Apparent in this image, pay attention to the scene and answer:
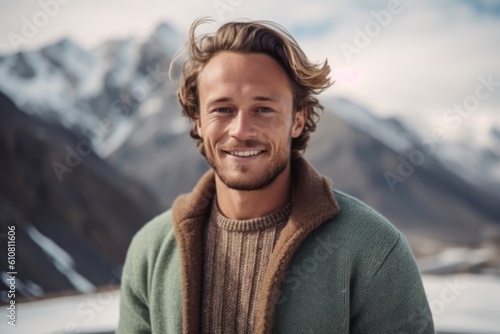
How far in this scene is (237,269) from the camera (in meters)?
1.25

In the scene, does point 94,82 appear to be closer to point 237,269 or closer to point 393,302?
point 237,269

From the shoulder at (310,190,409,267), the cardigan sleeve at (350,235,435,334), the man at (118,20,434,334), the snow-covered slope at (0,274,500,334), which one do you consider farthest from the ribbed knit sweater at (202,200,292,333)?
the snow-covered slope at (0,274,500,334)

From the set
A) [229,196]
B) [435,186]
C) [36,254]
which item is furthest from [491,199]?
[229,196]

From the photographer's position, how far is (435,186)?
325 inches

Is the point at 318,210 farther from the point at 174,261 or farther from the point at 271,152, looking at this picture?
the point at 174,261

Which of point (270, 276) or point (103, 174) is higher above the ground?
point (103, 174)

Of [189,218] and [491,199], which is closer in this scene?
[189,218]

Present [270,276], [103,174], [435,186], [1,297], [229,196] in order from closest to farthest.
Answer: [270,276] < [229,196] < [1,297] < [103,174] < [435,186]

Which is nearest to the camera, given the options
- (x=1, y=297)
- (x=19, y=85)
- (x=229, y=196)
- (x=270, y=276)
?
(x=270, y=276)

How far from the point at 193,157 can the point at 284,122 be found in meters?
6.59

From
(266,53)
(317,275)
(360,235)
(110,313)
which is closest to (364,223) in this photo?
(360,235)

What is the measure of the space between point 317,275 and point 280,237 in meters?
0.10

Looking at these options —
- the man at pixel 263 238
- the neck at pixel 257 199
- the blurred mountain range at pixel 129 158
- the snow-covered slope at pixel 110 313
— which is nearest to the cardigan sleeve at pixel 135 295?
the man at pixel 263 238

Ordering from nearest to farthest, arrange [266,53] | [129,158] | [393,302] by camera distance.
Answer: [393,302]
[266,53]
[129,158]
